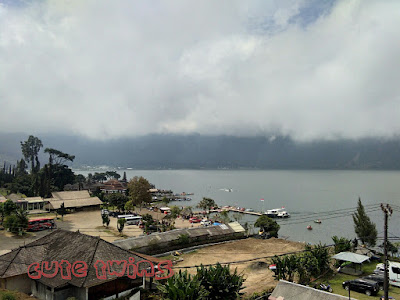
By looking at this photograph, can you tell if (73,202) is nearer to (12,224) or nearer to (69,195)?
(69,195)

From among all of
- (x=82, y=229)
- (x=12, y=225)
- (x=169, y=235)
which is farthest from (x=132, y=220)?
(x=169, y=235)

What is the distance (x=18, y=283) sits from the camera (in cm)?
2042

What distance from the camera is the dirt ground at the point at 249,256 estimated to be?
26.1 meters

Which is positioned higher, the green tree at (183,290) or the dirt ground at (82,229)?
the green tree at (183,290)

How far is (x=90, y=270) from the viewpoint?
62.8 ft

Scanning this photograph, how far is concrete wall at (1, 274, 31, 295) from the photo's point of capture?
19.9 m

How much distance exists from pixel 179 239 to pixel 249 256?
8.92 m

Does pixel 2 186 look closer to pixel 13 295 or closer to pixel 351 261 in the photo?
pixel 13 295

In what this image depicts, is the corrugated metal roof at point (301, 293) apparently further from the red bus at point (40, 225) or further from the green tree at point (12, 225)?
the red bus at point (40, 225)

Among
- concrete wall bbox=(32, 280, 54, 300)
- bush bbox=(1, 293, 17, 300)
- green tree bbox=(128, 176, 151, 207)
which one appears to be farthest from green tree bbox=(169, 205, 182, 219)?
bush bbox=(1, 293, 17, 300)

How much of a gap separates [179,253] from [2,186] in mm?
91190

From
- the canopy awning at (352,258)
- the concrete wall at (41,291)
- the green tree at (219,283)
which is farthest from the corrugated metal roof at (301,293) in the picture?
the concrete wall at (41,291)

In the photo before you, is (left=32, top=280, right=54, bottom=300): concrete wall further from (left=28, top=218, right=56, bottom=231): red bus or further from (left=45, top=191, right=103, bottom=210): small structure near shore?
(left=45, top=191, right=103, bottom=210): small structure near shore

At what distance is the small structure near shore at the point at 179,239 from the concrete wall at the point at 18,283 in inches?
466
